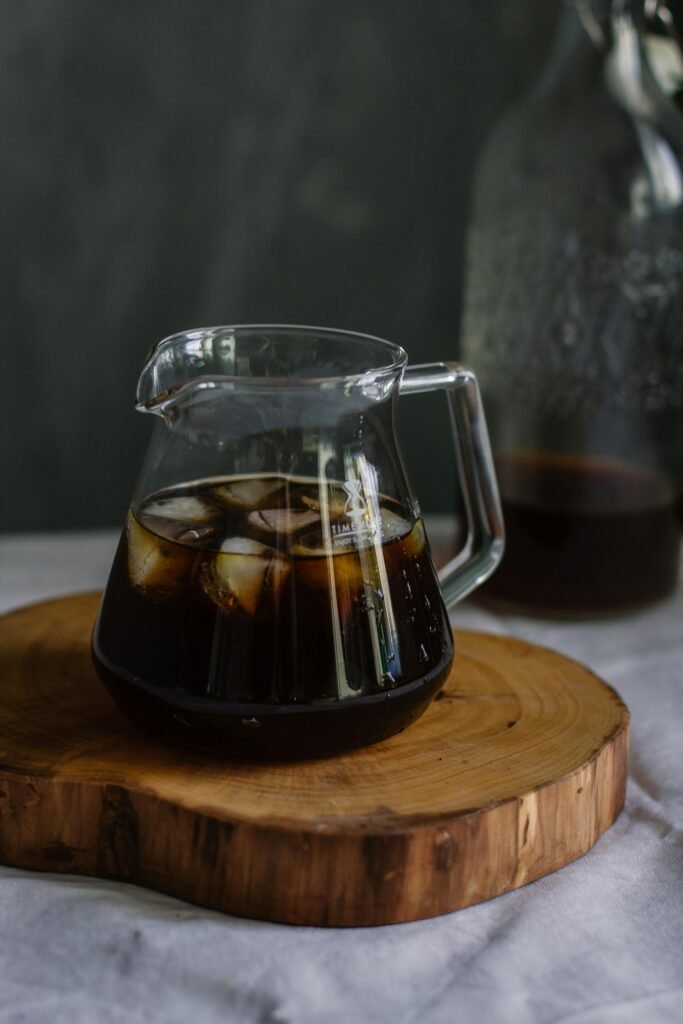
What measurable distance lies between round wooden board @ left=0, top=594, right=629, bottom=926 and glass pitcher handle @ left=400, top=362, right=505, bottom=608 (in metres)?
0.10

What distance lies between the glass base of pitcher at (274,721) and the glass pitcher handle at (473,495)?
120mm

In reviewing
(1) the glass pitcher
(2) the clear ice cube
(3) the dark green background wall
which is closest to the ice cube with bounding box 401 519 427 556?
(1) the glass pitcher

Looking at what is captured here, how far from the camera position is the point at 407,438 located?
1487mm

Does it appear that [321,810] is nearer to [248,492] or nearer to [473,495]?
[248,492]

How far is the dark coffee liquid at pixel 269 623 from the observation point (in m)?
0.63

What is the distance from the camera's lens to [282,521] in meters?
0.64

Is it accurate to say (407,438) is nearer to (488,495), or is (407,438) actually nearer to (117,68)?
(117,68)

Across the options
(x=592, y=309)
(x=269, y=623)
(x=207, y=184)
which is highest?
(x=207, y=184)

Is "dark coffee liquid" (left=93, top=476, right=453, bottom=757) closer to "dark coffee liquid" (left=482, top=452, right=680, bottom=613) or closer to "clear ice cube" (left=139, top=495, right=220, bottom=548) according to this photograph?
"clear ice cube" (left=139, top=495, right=220, bottom=548)

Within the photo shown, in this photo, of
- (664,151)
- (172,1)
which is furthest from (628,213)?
(172,1)

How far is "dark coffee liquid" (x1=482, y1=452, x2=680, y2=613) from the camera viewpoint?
43.0 inches

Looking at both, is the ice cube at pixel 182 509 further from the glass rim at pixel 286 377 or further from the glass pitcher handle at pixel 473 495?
the glass pitcher handle at pixel 473 495

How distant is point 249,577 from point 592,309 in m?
0.61

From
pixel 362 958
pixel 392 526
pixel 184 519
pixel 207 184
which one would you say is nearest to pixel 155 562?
pixel 184 519
